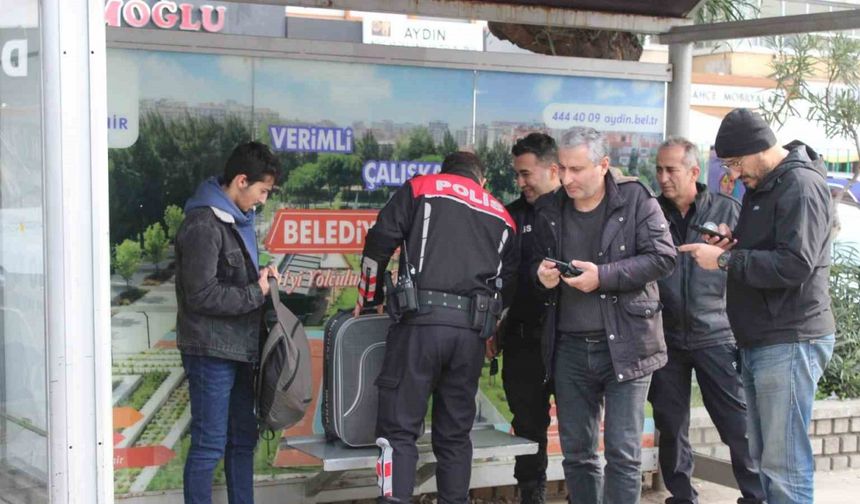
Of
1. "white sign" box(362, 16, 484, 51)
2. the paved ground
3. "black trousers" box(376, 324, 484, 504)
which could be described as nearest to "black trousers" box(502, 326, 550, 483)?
"black trousers" box(376, 324, 484, 504)

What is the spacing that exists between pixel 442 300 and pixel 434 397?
50cm

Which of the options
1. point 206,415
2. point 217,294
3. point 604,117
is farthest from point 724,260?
point 206,415

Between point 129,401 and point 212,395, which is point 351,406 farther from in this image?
point 129,401

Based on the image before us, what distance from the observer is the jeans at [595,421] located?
15.8 feet

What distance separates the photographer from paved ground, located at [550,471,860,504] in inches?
261

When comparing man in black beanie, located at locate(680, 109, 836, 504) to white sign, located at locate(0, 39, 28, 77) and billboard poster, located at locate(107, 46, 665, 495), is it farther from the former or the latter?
white sign, located at locate(0, 39, 28, 77)

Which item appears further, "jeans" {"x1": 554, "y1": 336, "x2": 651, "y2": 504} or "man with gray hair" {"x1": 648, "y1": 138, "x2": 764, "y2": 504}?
"man with gray hair" {"x1": 648, "y1": 138, "x2": 764, "y2": 504}

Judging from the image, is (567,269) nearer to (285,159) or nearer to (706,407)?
(706,407)

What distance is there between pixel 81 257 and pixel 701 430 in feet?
15.7

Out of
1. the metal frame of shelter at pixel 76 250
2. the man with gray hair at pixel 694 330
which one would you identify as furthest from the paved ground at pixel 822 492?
the metal frame of shelter at pixel 76 250

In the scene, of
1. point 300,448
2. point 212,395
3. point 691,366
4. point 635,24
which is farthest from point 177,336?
point 635,24

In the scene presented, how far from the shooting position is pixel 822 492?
6.94 metres

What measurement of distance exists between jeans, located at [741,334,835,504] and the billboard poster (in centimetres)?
176

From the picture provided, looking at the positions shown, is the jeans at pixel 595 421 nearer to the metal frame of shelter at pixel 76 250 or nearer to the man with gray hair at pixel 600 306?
the man with gray hair at pixel 600 306
